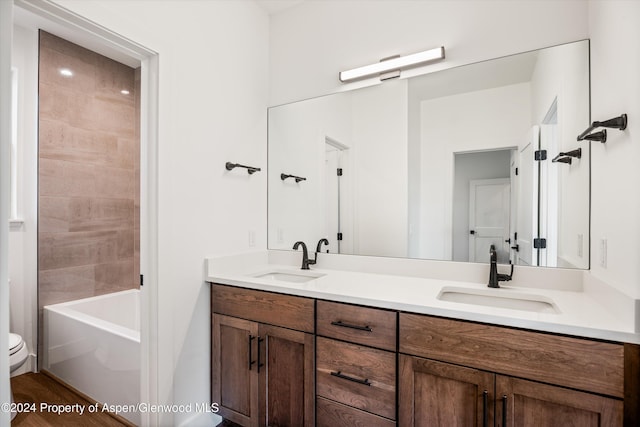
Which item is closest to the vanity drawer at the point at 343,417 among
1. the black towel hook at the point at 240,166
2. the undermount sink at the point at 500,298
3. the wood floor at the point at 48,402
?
the undermount sink at the point at 500,298

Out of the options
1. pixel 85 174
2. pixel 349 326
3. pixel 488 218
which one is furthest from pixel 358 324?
pixel 85 174

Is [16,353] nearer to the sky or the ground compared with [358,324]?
nearer to the ground

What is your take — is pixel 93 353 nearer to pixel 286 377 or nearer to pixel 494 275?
pixel 286 377

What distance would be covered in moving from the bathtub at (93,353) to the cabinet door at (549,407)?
70.3 inches

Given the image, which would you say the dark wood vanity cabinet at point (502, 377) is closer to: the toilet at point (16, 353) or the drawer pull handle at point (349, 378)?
the drawer pull handle at point (349, 378)

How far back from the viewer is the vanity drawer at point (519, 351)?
37.7 inches

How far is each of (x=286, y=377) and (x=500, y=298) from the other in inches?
43.0

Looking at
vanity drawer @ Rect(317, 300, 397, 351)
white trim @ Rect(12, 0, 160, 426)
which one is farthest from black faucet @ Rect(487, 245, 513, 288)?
white trim @ Rect(12, 0, 160, 426)

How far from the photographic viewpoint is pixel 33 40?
2391 mm

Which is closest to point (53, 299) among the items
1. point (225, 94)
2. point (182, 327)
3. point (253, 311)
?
point (182, 327)

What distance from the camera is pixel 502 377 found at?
3.56 feet

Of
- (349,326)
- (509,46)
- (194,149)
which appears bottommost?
(349,326)

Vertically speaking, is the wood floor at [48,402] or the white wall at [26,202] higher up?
the white wall at [26,202]

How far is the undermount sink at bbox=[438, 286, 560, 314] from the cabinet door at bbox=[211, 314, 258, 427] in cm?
101
